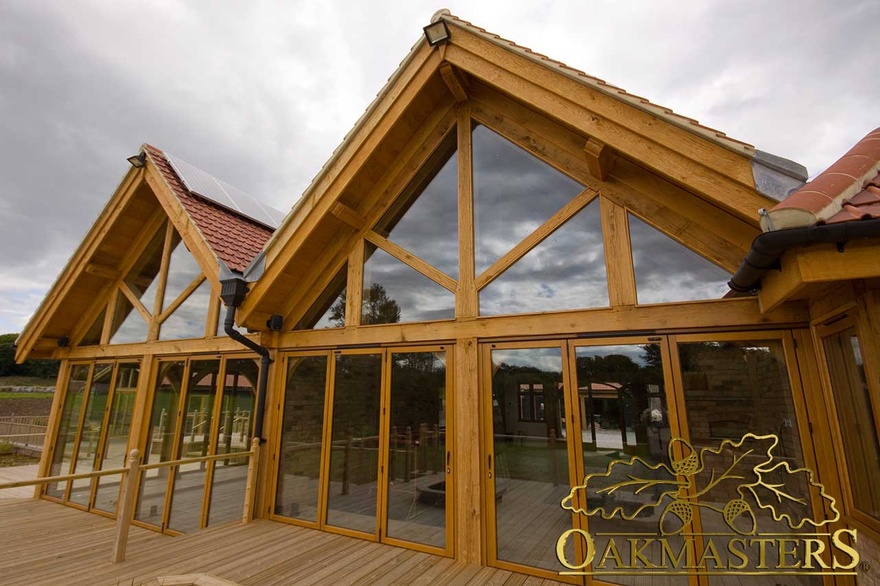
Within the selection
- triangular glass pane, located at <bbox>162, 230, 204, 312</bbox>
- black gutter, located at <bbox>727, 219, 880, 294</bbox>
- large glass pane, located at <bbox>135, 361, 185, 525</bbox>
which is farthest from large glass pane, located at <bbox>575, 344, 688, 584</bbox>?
triangular glass pane, located at <bbox>162, 230, 204, 312</bbox>

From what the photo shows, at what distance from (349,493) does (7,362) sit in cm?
5223

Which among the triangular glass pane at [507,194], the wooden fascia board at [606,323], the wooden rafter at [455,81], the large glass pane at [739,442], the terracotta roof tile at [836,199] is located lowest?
the large glass pane at [739,442]

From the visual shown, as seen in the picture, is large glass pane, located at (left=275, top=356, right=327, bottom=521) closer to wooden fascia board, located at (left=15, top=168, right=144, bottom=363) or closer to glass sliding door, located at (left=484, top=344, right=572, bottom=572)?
glass sliding door, located at (left=484, top=344, right=572, bottom=572)

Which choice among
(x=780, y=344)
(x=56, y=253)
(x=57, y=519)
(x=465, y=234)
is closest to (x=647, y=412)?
(x=780, y=344)

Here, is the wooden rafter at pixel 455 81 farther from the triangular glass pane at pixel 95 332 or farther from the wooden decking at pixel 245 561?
the triangular glass pane at pixel 95 332

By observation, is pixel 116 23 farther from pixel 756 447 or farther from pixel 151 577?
pixel 756 447

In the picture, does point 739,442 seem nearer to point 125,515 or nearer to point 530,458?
point 530,458

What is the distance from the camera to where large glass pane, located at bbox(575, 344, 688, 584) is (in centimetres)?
330

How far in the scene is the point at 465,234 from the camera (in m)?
4.57

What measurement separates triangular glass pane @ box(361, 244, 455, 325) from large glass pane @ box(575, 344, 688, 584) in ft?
5.48

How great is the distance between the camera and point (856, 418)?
271 centimetres

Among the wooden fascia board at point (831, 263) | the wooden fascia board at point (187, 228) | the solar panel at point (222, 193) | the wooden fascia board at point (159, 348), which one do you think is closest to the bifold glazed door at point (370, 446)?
the wooden fascia board at point (159, 348)

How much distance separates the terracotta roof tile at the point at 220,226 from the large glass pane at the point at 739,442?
17.7 ft

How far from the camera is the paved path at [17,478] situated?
26.0 feet
